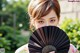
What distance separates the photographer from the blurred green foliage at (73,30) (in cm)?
314

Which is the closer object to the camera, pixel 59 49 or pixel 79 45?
pixel 59 49

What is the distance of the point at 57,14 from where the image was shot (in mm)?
1825

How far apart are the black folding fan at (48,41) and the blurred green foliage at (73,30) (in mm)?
1357

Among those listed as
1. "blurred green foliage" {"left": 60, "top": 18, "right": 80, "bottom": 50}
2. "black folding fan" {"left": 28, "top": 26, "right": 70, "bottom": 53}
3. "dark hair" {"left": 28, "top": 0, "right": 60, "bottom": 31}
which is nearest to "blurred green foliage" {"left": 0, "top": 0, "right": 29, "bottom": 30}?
"blurred green foliage" {"left": 60, "top": 18, "right": 80, "bottom": 50}

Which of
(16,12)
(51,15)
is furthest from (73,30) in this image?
(16,12)

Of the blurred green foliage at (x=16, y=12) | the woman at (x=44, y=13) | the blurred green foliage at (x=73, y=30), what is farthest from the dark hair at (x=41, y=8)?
the blurred green foliage at (x=16, y=12)

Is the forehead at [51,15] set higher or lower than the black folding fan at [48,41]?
higher

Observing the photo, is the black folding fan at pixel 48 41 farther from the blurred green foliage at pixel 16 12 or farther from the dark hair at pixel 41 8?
the blurred green foliage at pixel 16 12

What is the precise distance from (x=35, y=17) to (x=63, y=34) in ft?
0.72

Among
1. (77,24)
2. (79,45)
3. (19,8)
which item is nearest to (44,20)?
(79,45)

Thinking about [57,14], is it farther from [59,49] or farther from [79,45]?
[79,45]

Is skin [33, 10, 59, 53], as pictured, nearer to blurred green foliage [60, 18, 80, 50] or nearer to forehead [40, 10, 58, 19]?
forehead [40, 10, 58, 19]

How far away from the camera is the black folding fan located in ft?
5.49

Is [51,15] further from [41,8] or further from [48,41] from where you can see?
[48,41]
